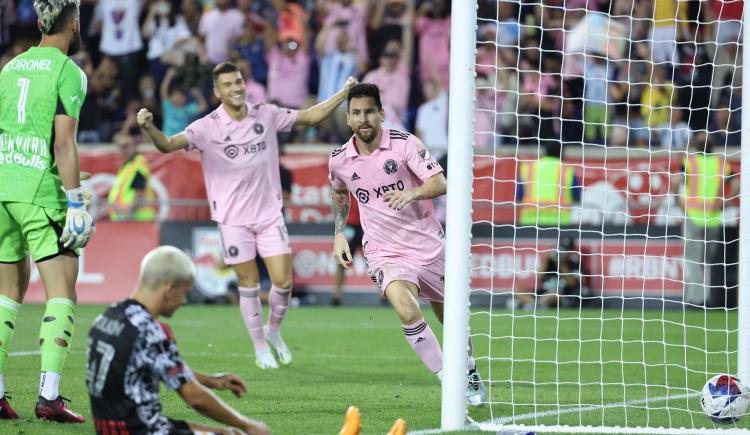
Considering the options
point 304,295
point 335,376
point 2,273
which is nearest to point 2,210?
point 2,273

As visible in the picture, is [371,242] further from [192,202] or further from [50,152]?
[192,202]

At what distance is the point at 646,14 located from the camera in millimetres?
19188

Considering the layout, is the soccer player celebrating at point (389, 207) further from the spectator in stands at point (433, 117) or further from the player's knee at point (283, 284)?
the spectator in stands at point (433, 117)

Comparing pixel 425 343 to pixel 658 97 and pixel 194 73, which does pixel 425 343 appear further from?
pixel 194 73

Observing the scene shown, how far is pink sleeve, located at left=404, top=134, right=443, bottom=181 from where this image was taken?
27.0ft

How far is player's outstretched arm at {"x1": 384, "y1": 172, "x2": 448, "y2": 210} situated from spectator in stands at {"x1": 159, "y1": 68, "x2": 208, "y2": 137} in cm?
1198

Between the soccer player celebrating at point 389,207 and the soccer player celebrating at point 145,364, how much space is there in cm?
315

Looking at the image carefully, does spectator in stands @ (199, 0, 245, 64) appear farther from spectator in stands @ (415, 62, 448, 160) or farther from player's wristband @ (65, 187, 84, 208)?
player's wristband @ (65, 187, 84, 208)

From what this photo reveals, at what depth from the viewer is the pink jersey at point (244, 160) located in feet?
36.1

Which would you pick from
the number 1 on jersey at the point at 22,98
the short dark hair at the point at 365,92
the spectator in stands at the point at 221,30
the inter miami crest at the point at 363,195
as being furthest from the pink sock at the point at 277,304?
the spectator in stands at the point at 221,30

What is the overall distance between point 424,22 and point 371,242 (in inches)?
468

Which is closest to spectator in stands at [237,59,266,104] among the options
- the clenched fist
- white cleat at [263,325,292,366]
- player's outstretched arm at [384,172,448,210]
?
white cleat at [263,325,292,366]

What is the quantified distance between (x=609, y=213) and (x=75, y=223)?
387 inches

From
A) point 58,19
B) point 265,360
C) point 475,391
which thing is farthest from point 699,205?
point 58,19
